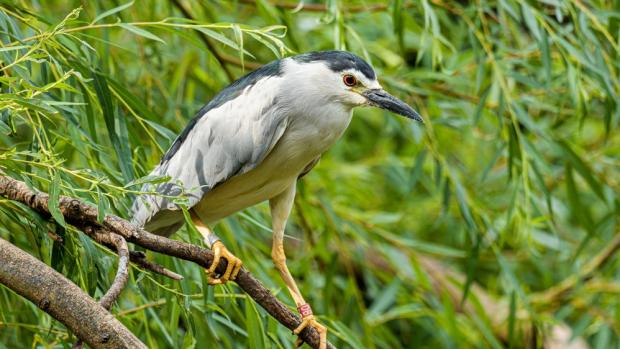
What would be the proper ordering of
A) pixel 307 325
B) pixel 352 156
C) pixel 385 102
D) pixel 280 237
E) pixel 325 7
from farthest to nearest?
pixel 352 156, pixel 325 7, pixel 280 237, pixel 385 102, pixel 307 325

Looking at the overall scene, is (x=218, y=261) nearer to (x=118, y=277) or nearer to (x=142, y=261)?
(x=142, y=261)

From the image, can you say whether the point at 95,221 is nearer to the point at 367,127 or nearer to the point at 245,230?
the point at 245,230

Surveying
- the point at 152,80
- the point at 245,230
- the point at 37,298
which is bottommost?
the point at 245,230

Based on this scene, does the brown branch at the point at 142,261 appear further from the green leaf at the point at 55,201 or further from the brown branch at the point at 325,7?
the brown branch at the point at 325,7

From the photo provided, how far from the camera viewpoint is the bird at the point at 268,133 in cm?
201

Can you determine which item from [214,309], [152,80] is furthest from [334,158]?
[214,309]

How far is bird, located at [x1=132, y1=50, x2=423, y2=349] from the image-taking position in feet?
6.58

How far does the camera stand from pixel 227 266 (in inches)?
73.0

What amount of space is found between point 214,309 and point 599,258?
2.62 metres

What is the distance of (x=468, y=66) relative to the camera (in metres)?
3.20

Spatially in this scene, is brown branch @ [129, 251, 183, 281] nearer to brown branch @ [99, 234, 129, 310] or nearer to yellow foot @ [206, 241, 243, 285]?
brown branch @ [99, 234, 129, 310]

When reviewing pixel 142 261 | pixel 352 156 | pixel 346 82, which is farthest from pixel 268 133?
pixel 352 156

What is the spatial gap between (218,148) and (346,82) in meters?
0.30

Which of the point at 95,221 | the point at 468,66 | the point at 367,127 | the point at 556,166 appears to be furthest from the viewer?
the point at 367,127
